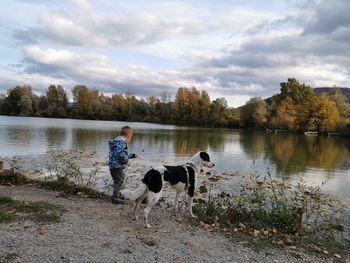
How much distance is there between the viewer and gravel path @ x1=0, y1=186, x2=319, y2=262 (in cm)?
618

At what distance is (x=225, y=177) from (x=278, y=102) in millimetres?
91310

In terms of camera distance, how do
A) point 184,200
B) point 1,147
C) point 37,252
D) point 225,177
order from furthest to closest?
point 1,147 < point 225,177 < point 184,200 < point 37,252

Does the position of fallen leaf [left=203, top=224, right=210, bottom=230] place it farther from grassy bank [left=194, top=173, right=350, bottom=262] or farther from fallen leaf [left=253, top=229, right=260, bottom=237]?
fallen leaf [left=253, top=229, right=260, bottom=237]

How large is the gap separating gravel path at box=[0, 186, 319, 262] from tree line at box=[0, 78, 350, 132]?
282 feet

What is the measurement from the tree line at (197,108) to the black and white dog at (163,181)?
8423cm

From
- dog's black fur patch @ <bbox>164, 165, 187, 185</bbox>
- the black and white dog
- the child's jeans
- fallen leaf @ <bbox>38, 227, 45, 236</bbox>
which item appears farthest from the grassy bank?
fallen leaf @ <bbox>38, 227, 45, 236</bbox>

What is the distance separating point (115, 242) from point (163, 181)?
2.20 metres

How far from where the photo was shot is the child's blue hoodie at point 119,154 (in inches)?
384

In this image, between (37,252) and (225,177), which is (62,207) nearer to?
(37,252)

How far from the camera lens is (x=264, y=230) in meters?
8.84

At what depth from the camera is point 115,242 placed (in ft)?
22.7

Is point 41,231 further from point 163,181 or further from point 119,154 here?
point 119,154

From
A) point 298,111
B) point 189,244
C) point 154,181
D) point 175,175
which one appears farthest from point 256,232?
point 298,111

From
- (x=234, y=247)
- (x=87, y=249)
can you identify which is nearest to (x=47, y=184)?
(x=87, y=249)
